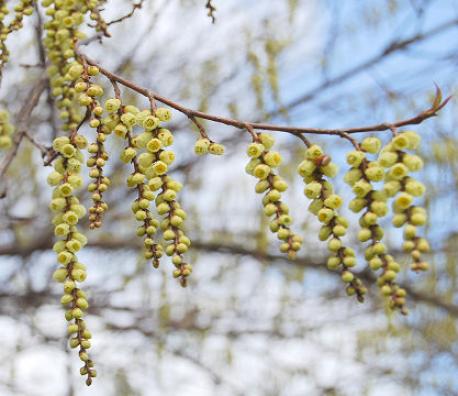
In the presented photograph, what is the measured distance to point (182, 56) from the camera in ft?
12.2

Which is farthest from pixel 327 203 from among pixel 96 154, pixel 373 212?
pixel 96 154

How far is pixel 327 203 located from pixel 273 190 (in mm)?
94

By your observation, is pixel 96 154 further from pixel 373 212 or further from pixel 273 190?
pixel 373 212

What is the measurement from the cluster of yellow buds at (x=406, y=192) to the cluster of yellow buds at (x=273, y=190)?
171 millimetres

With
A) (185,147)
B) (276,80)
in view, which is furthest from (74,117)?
(185,147)

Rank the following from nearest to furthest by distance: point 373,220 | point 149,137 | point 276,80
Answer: point 373,220 → point 149,137 → point 276,80

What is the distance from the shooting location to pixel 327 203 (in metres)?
1.07

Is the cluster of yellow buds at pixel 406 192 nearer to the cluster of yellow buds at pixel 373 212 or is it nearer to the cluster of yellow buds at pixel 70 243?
the cluster of yellow buds at pixel 373 212

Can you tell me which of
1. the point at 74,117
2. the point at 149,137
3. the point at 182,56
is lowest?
the point at 149,137

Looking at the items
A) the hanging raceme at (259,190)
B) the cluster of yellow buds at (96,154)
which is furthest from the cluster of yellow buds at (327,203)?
the cluster of yellow buds at (96,154)

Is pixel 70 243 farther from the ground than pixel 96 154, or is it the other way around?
pixel 96 154

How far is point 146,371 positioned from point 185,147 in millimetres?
1142

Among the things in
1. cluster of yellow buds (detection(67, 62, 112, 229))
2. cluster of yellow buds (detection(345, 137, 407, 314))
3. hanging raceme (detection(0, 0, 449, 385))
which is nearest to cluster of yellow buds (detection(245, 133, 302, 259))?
hanging raceme (detection(0, 0, 449, 385))

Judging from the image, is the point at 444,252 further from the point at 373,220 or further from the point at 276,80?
the point at 373,220
